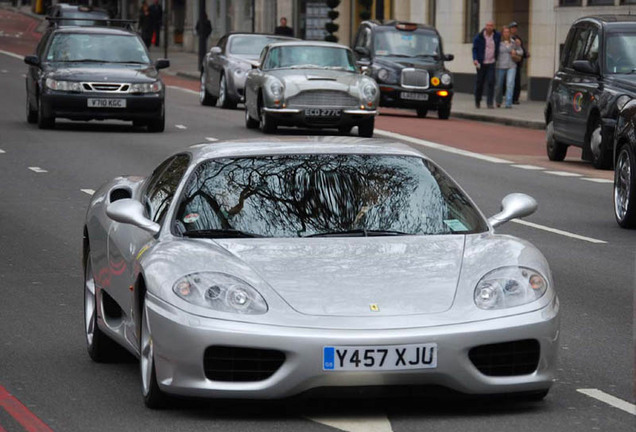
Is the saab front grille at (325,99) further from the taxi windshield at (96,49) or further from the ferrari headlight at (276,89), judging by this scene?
the taxi windshield at (96,49)

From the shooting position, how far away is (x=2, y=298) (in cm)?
1085

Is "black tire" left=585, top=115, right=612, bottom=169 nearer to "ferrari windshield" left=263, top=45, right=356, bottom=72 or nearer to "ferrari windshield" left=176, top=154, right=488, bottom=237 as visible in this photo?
"ferrari windshield" left=263, top=45, right=356, bottom=72

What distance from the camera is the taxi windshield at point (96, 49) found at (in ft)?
91.7

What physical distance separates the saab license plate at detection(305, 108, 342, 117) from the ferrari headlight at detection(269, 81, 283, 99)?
0.56m

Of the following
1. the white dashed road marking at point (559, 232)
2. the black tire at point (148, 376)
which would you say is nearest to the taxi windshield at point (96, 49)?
the white dashed road marking at point (559, 232)

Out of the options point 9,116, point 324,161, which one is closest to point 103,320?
point 324,161

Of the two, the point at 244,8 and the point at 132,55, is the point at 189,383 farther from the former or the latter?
the point at 244,8

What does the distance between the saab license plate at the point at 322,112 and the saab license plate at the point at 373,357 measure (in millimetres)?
20523

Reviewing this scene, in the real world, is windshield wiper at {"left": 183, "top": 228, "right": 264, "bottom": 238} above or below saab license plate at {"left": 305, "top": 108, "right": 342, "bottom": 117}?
above

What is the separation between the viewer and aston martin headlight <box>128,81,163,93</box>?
2728 centimetres

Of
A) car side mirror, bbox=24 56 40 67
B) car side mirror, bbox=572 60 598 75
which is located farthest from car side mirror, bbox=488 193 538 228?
car side mirror, bbox=24 56 40 67

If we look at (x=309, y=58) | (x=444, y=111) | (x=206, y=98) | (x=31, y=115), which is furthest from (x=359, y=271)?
(x=206, y=98)

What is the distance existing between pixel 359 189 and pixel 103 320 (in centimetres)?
154

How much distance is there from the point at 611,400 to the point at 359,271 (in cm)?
124
